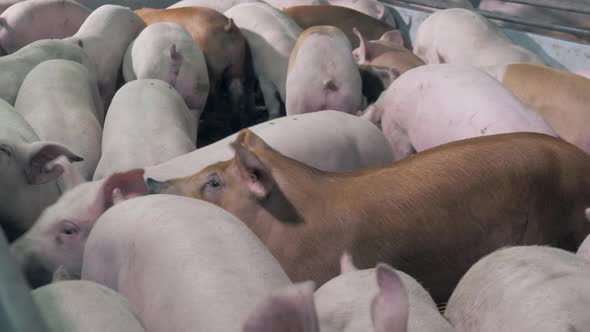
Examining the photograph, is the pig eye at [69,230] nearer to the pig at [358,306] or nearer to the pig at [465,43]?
the pig at [358,306]

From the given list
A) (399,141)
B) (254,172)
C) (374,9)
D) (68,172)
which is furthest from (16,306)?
(374,9)

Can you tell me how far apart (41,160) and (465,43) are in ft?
5.71

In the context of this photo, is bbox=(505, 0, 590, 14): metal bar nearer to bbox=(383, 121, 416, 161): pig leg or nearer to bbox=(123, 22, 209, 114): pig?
bbox=(383, 121, 416, 161): pig leg

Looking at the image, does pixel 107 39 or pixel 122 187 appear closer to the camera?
pixel 122 187

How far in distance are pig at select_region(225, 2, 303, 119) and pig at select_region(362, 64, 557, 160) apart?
63 centimetres

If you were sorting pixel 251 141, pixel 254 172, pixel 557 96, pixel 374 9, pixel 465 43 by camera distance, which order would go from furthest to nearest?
pixel 374 9 → pixel 465 43 → pixel 557 96 → pixel 251 141 → pixel 254 172

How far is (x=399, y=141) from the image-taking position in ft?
8.16

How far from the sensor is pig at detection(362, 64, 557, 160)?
219 centimetres

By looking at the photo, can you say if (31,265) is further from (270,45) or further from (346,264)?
(270,45)

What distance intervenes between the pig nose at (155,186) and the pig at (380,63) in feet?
4.64

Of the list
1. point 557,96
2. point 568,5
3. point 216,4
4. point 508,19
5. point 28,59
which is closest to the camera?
point 557,96

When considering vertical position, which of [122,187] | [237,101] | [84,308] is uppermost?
[84,308]

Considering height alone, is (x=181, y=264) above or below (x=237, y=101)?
above

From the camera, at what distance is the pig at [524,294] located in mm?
1147
